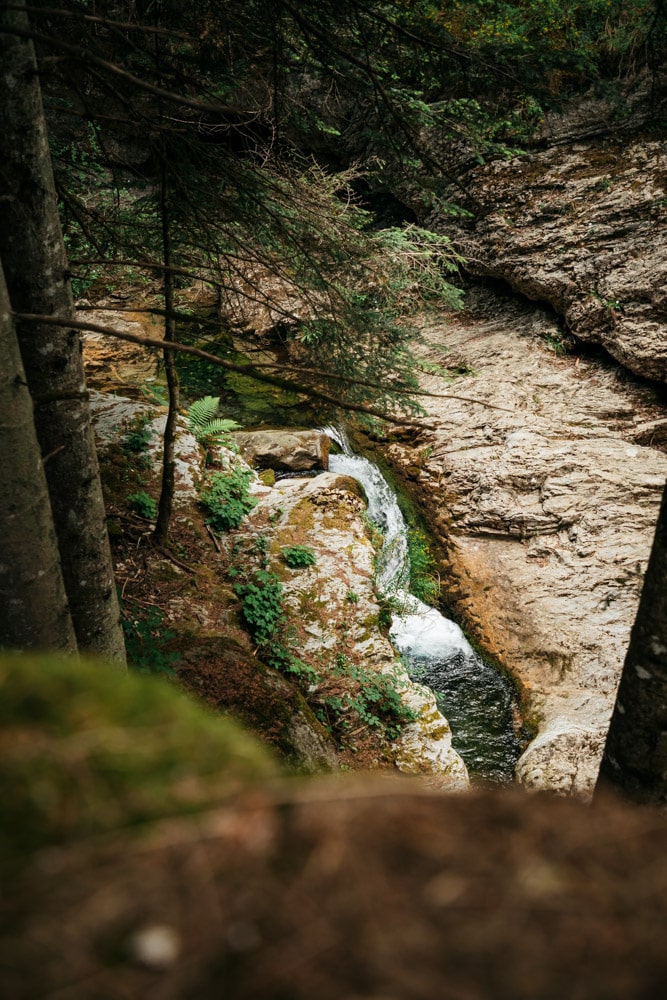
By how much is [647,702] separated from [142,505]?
5.30 metres

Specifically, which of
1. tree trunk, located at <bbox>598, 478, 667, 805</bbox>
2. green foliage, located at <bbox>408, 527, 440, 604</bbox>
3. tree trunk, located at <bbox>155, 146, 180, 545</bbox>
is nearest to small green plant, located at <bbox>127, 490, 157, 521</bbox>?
tree trunk, located at <bbox>155, 146, 180, 545</bbox>

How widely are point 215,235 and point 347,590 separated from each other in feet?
14.0

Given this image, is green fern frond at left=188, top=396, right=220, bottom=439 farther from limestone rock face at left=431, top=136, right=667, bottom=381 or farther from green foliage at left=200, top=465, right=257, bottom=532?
limestone rock face at left=431, top=136, right=667, bottom=381

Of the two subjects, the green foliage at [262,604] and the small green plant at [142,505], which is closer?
the green foliage at [262,604]

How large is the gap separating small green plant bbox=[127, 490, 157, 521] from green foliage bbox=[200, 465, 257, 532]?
2.37 feet

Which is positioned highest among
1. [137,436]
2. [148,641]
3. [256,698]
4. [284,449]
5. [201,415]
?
[201,415]

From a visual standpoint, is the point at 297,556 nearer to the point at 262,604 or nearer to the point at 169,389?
the point at 262,604

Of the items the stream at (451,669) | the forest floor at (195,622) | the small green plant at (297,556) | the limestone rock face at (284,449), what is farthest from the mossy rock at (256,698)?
the limestone rock face at (284,449)

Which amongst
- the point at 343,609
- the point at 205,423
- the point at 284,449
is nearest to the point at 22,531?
the point at 343,609

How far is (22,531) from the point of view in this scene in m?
2.59

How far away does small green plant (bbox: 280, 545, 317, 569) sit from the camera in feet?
22.8

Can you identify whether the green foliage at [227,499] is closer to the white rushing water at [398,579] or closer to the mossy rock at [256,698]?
the mossy rock at [256,698]

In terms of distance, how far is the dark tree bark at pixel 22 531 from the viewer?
2.47 metres

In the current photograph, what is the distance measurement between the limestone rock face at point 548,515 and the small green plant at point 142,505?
383 centimetres
